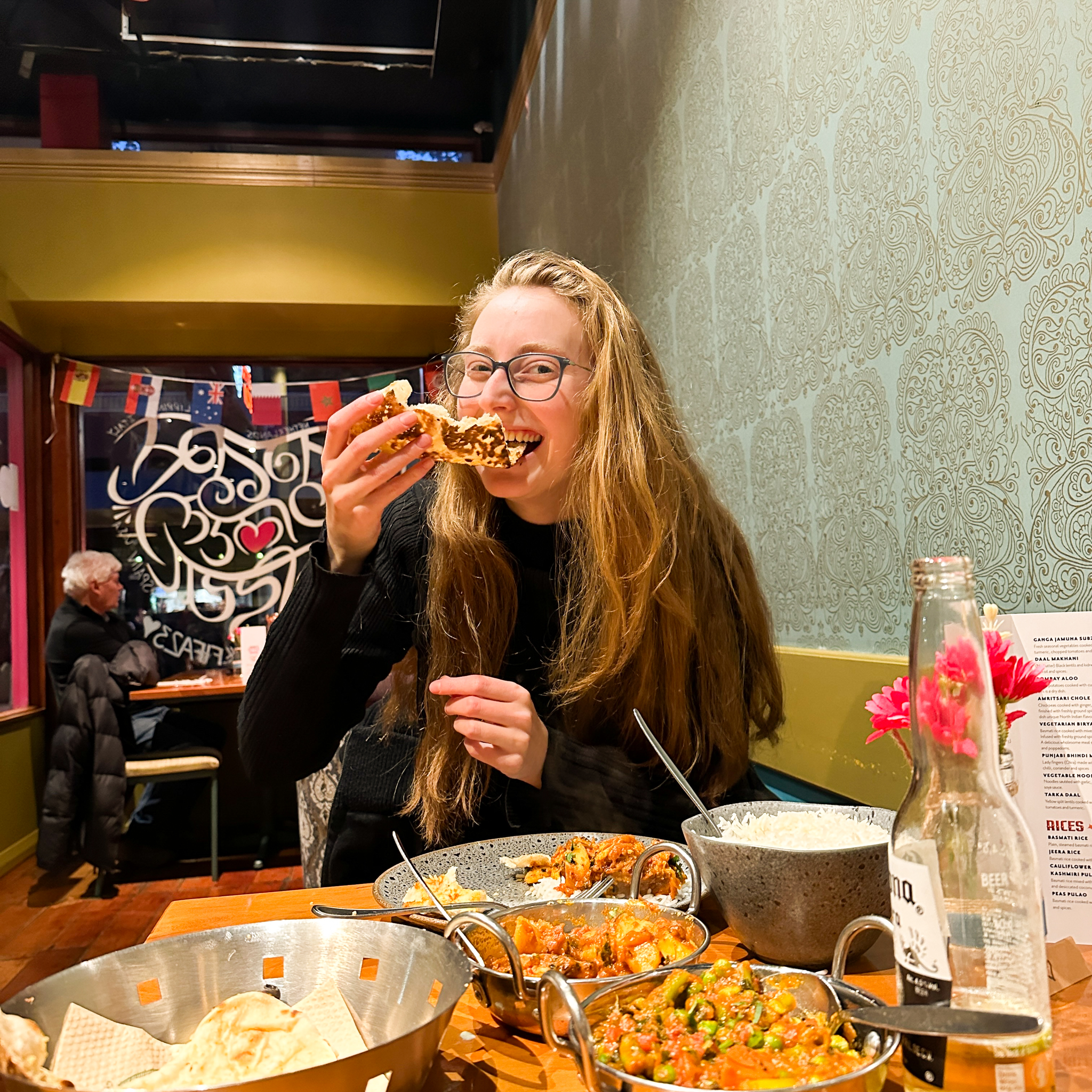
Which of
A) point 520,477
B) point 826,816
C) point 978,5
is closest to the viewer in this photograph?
point 826,816

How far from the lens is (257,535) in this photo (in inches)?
234

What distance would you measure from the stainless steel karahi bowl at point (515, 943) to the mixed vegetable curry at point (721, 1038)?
3cm

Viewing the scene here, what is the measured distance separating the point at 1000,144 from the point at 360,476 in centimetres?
94

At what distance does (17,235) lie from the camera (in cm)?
511

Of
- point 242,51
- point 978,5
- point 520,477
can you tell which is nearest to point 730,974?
point 520,477

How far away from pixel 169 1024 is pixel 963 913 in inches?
19.9

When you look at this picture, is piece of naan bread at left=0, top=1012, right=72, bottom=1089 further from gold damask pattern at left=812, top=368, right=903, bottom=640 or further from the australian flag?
the australian flag

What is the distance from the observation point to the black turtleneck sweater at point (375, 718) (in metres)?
1.18

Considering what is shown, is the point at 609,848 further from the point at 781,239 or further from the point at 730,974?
the point at 781,239

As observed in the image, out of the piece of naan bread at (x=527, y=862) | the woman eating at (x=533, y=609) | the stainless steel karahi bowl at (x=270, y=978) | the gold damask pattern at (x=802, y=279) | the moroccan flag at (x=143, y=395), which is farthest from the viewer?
the moroccan flag at (x=143, y=395)

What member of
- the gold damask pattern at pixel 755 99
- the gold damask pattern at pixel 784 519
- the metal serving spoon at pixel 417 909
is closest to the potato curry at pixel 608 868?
the metal serving spoon at pixel 417 909

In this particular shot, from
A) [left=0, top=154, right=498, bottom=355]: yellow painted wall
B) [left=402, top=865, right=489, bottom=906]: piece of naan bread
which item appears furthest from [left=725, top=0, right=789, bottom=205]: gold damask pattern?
[left=0, top=154, right=498, bottom=355]: yellow painted wall

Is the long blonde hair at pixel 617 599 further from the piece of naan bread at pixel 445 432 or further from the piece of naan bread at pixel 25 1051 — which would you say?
the piece of naan bread at pixel 25 1051

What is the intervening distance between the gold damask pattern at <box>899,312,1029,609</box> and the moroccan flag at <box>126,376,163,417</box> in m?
5.31
